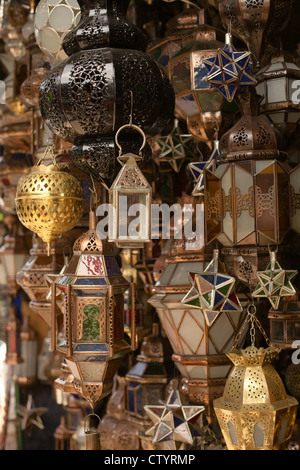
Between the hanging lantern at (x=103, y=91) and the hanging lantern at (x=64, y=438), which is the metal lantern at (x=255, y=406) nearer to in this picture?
the hanging lantern at (x=103, y=91)

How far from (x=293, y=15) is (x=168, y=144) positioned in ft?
2.24

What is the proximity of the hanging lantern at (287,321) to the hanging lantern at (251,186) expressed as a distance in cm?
22

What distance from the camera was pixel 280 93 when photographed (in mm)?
2064

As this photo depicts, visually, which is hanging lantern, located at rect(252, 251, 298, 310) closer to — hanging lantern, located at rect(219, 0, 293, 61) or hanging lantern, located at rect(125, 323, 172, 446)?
hanging lantern, located at rect(219, 0, 293, 61)

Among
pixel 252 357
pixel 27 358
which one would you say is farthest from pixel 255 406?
pixel 27 358

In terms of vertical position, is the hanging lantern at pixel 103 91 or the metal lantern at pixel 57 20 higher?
the metal lantern at pixel 57 20

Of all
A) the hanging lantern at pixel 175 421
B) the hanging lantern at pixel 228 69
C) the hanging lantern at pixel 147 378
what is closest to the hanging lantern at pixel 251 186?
the hanging lantern at pixel 228 69

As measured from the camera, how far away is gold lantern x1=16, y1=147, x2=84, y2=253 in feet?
6.46

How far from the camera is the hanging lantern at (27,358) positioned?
376cm

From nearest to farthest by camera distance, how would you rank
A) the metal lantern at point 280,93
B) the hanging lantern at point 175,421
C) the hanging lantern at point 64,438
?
the metal lantern at point 280,93, the hanging lantern at point 175,421, the hanging lantern at point 64,438

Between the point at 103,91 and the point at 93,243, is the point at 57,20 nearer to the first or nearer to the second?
the point at 103,91

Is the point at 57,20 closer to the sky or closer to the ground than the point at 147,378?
closer to the sky

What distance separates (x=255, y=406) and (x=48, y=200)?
0.92m
